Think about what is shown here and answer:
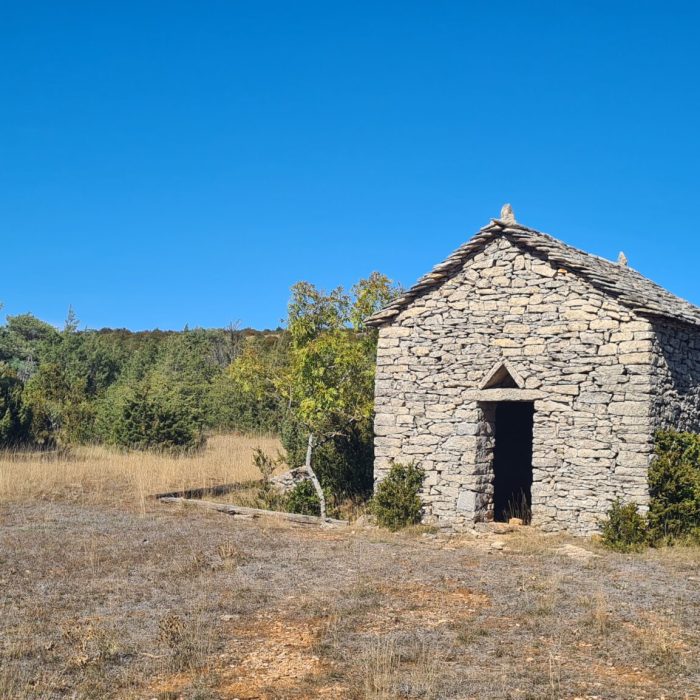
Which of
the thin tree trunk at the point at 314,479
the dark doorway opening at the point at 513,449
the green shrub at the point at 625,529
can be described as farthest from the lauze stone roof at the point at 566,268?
the dark doorway opening at the point at 513,449

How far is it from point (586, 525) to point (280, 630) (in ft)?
21.5

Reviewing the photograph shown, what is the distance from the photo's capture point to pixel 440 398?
44.1ft

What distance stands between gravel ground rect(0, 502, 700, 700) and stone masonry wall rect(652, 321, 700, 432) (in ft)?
8.24

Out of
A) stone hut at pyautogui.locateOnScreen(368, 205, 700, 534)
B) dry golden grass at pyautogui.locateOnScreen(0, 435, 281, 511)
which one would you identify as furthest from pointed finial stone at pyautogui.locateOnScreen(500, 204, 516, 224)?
dry golden grass at pyautogui.locateOnScreen(0, 435, 281, 511)

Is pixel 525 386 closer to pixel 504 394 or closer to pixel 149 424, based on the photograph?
pixel 504 394

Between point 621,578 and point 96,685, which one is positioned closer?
point 96,685

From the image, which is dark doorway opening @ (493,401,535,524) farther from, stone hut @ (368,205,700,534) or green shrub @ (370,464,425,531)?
green shrub @ (370,464,425,531)

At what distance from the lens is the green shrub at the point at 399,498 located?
43.2 feet

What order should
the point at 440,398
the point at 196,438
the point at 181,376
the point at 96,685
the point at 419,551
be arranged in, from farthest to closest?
1. the point at 181,376
2. the point at 196,438
3. the point at 440,398
4. the point at 419,551
5. the point at 96,685

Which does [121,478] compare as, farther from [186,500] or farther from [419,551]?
[419,551]

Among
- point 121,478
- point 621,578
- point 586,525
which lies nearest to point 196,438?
point 121,478

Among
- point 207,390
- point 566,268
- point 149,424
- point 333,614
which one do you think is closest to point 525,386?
point 566,268

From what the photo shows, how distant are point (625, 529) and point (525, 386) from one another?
9.07 feet

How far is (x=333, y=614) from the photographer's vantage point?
7.72 m
